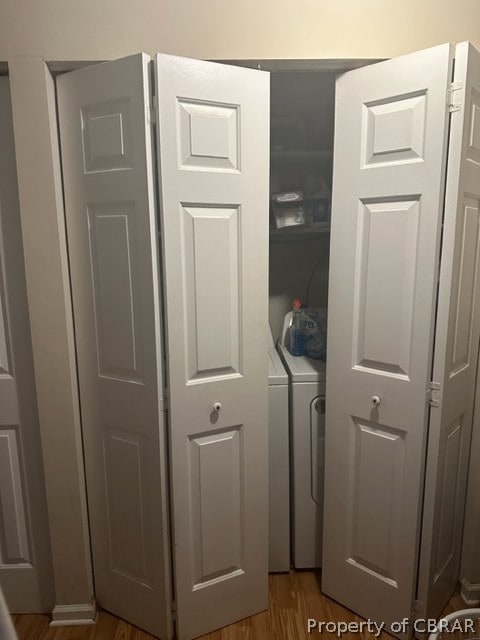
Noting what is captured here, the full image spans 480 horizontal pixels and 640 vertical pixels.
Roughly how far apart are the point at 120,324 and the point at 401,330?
0.92 metres

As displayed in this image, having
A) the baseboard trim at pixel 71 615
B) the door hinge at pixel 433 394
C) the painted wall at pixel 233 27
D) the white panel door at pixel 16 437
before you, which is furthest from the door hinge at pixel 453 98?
the baseboard trim at pixel 71 615

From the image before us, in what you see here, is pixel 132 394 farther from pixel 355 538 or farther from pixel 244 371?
pixel 355 538

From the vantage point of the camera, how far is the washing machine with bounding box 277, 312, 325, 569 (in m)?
1.84

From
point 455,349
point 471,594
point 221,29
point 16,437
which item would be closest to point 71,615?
point 16,437

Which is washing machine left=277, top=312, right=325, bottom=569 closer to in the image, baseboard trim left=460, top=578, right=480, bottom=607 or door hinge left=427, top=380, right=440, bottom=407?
door hinge left=427, top=380, right=440, bottom=407

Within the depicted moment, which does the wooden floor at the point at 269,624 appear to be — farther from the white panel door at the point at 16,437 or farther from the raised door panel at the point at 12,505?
the raised door panel at the point at 12,505

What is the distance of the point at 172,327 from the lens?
1430mm

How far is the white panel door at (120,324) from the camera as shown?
1360mm

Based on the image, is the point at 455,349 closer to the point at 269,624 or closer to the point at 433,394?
the point at 433,394

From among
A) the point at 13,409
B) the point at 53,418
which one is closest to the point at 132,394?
the point at 53,418

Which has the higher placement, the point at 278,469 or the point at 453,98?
the point at 453,98

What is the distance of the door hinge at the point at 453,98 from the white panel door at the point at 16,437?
53.8 inches

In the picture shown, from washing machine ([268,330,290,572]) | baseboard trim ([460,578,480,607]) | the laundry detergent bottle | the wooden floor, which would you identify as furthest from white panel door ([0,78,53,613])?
baseboard trim ([460,578,480,607])

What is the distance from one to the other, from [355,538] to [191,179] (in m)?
1.43
